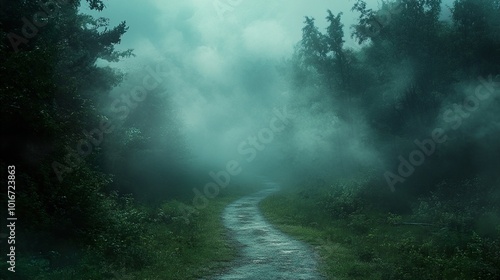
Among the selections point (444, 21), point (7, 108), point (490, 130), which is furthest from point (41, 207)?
point (444, 21)

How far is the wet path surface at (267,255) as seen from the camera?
40.7 feet

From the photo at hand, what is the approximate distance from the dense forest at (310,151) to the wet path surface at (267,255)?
2.62ft

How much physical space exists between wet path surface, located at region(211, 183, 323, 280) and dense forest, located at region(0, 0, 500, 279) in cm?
80

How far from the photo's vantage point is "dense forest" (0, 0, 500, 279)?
11.4 metres

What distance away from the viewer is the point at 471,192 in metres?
22.0

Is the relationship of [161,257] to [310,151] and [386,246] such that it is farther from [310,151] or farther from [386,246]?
[310,151]

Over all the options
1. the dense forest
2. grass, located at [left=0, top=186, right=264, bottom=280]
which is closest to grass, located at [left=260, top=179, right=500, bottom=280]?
A: the dense forest

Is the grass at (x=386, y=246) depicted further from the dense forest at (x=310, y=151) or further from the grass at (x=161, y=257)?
the grass at (x=161, y=257)

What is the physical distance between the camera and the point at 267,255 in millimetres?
15164

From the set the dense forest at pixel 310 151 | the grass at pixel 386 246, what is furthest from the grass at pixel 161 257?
the grass at pixel 386 246

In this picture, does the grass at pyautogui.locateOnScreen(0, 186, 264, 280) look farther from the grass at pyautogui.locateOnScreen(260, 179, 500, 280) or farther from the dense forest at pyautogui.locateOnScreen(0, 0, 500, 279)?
the grass at pyautogui.locateOnScreen(260, 179, 500, 280)

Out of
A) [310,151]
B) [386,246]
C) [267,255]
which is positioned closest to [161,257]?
[267,255]

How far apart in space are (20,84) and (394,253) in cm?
1402

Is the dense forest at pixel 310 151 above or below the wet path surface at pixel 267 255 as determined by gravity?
above
